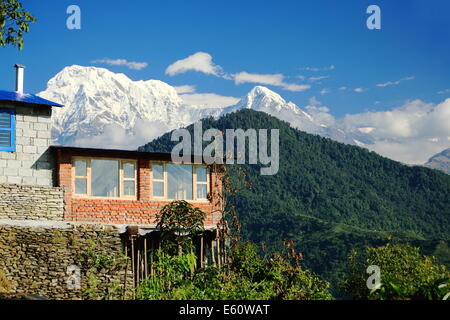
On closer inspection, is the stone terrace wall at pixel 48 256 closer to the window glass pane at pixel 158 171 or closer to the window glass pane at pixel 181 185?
the window glass pane at pixel 158 171

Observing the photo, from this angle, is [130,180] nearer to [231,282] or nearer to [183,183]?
[183,183]

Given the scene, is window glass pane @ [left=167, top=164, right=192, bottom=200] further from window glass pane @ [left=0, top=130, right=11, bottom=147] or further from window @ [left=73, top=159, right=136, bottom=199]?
window glass pane @ [left=0, top=130, right=11, bottom=147]

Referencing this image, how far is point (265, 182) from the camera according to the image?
454 ft

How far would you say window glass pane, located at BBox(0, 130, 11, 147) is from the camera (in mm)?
24250

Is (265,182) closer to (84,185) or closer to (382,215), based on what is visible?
(382,215)

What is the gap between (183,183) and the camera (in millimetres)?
25969

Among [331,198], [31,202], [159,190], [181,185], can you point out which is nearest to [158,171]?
[181,185]

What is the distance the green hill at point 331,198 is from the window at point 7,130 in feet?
220

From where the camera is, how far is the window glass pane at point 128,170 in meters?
24.5

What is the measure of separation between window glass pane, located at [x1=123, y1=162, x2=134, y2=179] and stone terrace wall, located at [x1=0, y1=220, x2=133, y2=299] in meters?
2.94

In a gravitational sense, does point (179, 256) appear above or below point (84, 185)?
below

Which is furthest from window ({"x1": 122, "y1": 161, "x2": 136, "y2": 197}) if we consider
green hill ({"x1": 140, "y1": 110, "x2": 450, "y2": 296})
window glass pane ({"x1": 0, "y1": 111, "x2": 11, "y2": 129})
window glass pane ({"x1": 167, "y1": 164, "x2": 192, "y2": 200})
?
green hill ({"x1": 140, "y1": 110, "x2": 450, "y2": 296})

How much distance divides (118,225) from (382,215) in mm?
119463

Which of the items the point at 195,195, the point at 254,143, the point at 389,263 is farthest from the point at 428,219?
the point at 195,195
